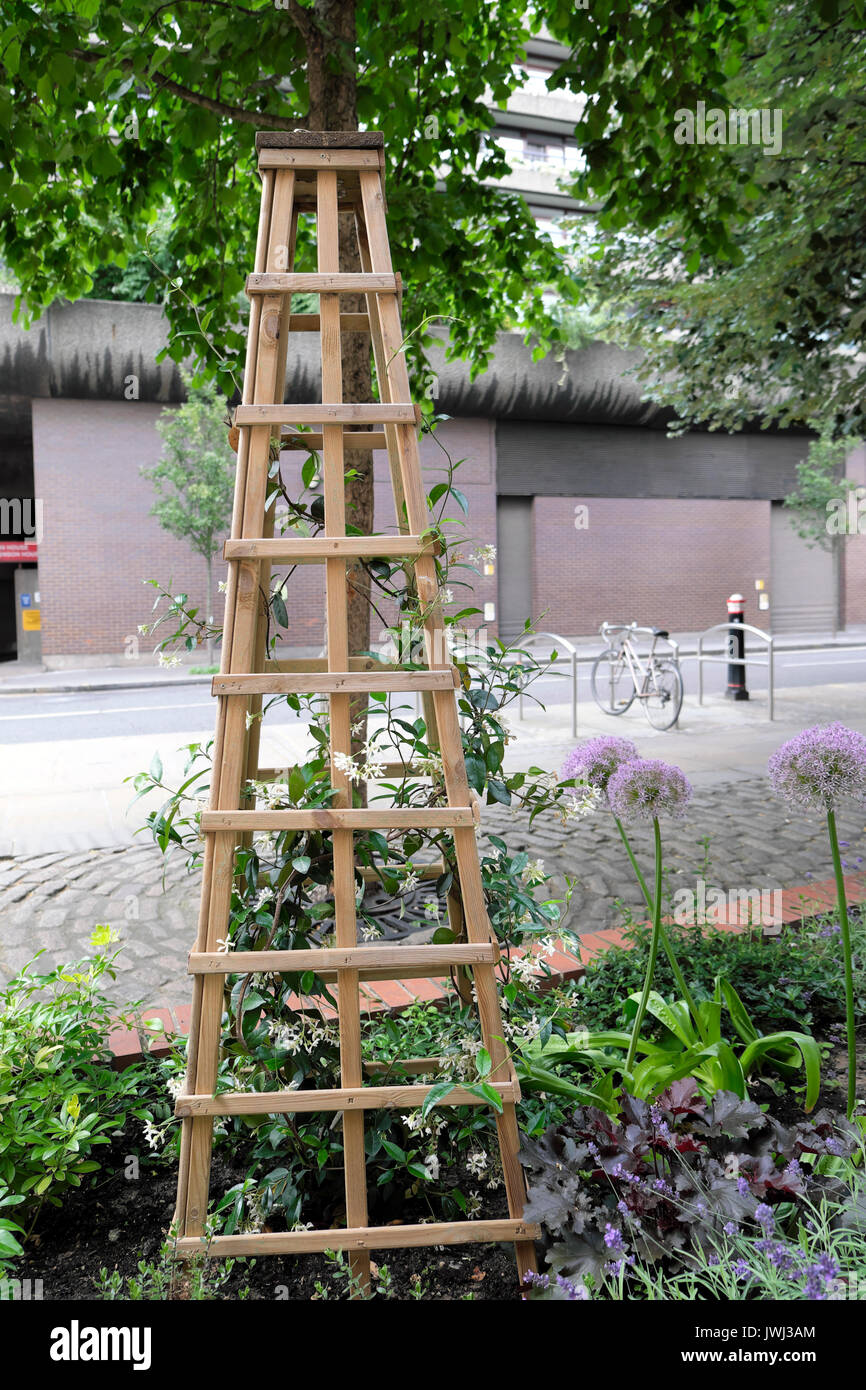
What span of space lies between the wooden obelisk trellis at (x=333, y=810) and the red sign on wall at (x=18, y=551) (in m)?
18.8

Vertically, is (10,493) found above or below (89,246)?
above

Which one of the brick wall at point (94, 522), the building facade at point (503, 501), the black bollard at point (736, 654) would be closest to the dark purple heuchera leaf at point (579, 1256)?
the black bollard at point (736, 654)

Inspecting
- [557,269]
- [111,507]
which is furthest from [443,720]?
[111,507]

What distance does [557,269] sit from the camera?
19.6ft

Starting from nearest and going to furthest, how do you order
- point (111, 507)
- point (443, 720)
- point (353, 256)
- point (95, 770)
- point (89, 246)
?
point (443, 720) → point (353, 256) → point (89, 246) → point (95, 770) → point (111, 507)

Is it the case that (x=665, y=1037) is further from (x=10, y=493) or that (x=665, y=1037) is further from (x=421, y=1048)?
(x=10, y=493)

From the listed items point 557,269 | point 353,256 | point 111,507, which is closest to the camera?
point 353,256

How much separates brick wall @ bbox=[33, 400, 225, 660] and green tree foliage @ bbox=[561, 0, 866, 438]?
1197cm

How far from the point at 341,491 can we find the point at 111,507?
1818 cm

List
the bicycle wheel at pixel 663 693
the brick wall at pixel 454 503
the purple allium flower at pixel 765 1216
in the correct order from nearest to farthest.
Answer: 1. the purple allium flower at pixel 765 1216
2. the bicycle wheel at pixel 663 693
3. the brick wall at pixel 454 503

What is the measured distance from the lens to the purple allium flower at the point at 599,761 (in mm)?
2105

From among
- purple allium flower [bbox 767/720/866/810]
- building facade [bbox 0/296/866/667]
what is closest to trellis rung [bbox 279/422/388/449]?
purple allium flower [bbox 767/720/866/810]

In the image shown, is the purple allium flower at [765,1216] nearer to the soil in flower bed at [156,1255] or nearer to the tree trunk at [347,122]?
the soil in flower bed at [156,1255]
